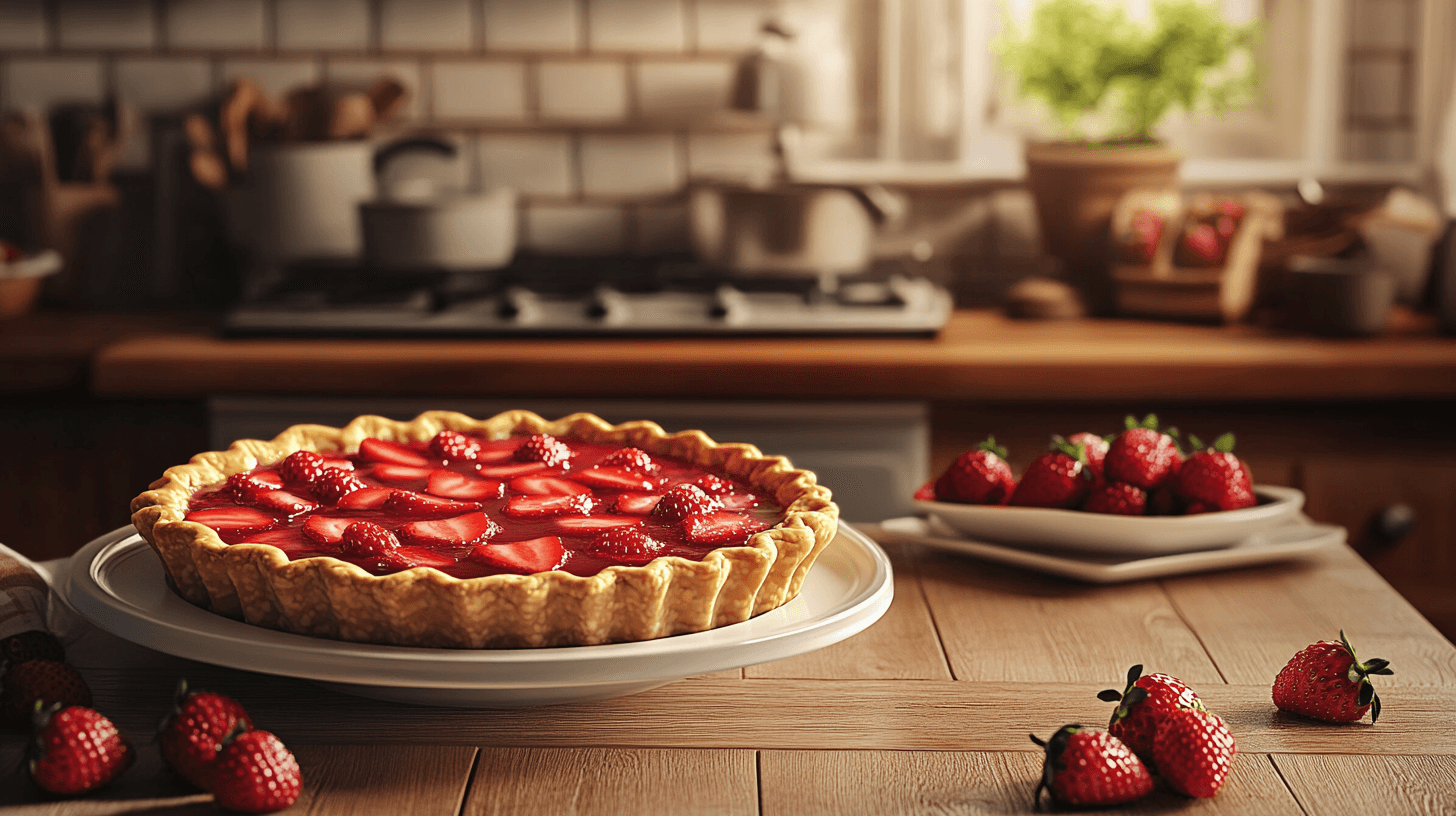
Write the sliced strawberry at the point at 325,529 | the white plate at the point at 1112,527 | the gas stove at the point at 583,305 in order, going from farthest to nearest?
the gas stove at the point at 583,305
the white plate at the point at 1112,527
the sliced strawberry at the point at 325,529

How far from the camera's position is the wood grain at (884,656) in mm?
999

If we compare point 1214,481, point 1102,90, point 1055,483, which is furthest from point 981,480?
point 1102,90

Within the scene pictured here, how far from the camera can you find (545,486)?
1121mm

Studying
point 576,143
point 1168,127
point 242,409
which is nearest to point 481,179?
point 576,143

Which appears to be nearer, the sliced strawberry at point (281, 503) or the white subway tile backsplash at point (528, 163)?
the sliced strawberry at point (281, 503)

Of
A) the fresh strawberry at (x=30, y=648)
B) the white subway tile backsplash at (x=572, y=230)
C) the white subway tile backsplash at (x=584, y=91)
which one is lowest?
the fresh strawberry at (x=30, y=648)

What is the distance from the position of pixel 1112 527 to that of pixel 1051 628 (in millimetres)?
142

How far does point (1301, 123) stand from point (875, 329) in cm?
116

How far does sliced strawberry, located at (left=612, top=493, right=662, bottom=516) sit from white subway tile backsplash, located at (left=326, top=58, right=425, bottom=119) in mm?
1923

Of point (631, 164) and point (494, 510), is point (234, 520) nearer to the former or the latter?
point (494, 510)

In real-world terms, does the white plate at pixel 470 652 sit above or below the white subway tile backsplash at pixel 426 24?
below

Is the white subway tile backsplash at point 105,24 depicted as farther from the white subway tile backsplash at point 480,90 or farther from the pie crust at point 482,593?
the pie crust at point 482,593

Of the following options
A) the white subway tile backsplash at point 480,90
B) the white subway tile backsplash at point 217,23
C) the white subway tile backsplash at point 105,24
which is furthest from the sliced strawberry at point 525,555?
the white subway tile backsplash at point 105,24

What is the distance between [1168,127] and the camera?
2910mm
